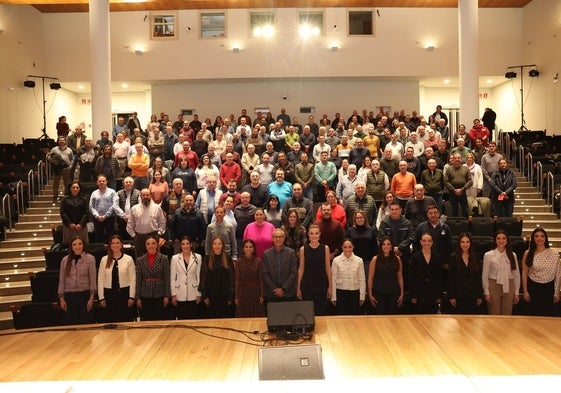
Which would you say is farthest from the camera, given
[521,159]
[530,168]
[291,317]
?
[521,159]

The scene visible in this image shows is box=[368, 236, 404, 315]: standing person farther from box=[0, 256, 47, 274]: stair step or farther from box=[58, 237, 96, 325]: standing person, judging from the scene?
box=[0, 256, 47, 274]: stair step

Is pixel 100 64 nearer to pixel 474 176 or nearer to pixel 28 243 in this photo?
pixel 28 243

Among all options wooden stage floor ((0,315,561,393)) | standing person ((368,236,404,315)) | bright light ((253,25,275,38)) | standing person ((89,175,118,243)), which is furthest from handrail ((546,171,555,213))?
bright light ((253,25,275,38))

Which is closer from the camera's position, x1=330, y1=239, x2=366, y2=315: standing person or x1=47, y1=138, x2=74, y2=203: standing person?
x1=330, y1=239, x2=366, y2=315: standing person

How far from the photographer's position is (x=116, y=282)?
7.12m

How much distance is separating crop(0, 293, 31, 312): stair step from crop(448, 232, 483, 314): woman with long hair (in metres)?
5.86

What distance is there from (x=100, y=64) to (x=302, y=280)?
344 inches

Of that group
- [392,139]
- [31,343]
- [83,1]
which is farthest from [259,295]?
[83,1]

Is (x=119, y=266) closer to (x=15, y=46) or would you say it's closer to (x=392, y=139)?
(x=392, y=139)

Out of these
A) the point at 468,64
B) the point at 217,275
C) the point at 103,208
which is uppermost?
the point at 468,64

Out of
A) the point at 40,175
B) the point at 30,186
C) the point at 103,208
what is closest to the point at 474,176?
the point at 103,208

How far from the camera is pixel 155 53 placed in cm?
1873

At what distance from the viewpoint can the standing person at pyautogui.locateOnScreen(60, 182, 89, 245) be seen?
8.62 metres

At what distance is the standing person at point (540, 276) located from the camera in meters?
7.03
